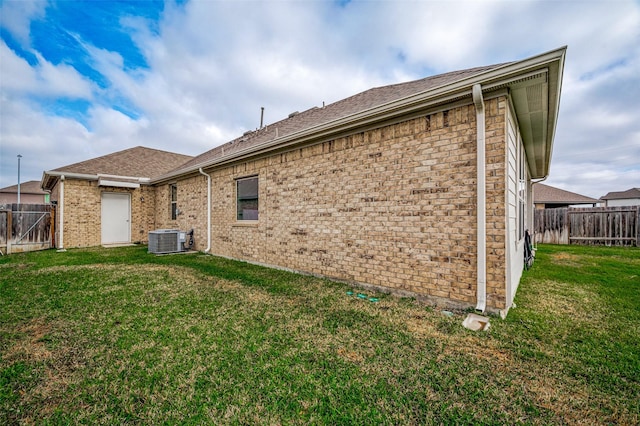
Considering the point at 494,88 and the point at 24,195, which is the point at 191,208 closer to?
the point at 494,88

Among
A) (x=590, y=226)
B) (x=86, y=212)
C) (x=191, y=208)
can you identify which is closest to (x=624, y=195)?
(x=590, y=226)

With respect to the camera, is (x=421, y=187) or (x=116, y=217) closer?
(x=421, y=187)

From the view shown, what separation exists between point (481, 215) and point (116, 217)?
1378 cm

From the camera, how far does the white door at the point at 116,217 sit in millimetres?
11398

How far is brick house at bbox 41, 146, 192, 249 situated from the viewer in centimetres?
1036

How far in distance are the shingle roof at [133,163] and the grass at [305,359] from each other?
874cm

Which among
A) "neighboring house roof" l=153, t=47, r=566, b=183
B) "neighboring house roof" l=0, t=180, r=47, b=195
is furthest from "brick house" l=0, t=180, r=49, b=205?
"neighboring house roof" l=153, t=47, r=566, b=183

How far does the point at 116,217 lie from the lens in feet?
→ 38.4

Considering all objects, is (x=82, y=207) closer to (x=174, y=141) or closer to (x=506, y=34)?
(x=174, y=141)

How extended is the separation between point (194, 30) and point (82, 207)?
8271 millimetres

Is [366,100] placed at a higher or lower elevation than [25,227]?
higher

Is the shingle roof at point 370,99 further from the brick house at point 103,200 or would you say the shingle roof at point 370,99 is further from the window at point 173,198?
the brick house at point 103,200

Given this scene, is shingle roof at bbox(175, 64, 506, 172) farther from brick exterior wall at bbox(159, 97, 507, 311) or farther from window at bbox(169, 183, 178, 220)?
window at bbox(169, 183, 178, 220)

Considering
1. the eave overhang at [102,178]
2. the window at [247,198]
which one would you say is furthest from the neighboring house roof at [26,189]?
the window at [247,198]
